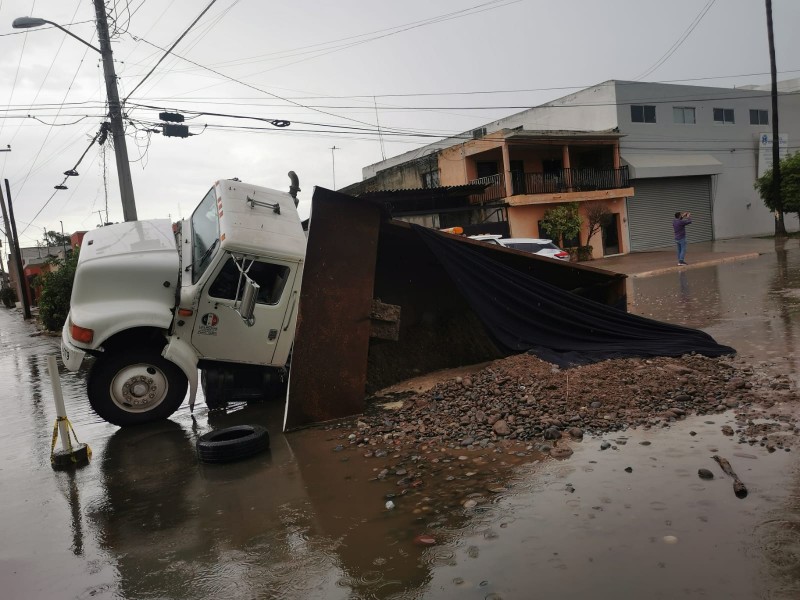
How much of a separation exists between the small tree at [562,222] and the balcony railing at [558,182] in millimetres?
1581

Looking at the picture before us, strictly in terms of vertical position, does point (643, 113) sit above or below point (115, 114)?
above

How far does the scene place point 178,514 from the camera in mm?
4828

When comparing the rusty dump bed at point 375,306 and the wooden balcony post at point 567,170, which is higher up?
the wooden balcony post at point 567,170

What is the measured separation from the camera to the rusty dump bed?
6785mm

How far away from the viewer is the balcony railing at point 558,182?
3244 cm

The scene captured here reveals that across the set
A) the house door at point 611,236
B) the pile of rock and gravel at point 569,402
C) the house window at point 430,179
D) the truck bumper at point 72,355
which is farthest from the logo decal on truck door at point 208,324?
the house door at point 611,236

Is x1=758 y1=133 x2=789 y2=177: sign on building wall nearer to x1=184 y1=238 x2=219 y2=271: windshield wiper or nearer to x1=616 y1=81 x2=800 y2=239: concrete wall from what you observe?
x1=616 y1=81 x2=800 y2=239: concrete wall

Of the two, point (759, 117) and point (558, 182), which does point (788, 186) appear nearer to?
point (759, 117)

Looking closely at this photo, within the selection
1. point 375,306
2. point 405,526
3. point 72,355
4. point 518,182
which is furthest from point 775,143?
point 405,526

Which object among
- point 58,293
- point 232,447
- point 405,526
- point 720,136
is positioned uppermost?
point 720,136

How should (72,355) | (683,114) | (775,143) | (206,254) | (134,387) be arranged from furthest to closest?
(683,114)
(775,143)
(206,254)
(134,387)
(72,355)

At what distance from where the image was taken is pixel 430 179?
3669 centimetres

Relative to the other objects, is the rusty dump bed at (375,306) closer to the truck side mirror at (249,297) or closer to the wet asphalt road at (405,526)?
the truck side mirror at (249,297)

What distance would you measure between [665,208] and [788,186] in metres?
6.33
